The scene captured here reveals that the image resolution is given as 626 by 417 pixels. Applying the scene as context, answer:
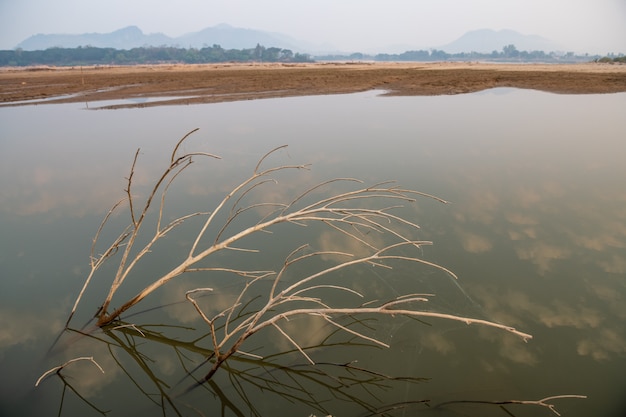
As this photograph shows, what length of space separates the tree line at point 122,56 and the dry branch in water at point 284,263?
16520 centimetres

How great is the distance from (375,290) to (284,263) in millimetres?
1114

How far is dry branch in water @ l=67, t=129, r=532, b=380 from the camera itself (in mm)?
2871

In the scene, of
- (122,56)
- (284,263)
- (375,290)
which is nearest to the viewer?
(375,290)

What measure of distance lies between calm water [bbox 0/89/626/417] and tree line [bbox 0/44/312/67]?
162404mm

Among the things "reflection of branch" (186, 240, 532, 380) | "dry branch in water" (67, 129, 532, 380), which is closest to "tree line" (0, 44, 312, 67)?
"dry branch in water" (67, 129, 532, 380)

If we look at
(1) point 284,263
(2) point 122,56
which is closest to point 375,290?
(1) point 284,263

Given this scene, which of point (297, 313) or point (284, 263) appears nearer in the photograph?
point (297, 313)

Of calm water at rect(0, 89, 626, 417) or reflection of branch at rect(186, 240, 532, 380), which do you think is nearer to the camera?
reflection of branch at rect(186, 240, 532, 380)

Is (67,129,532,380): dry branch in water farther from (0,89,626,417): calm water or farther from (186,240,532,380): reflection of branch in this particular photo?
(0,89,626,417): calm water

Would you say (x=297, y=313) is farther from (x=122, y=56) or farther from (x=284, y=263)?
(x=122, y=56)

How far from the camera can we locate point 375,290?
13.6 ft

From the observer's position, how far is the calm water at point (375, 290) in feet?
9.84

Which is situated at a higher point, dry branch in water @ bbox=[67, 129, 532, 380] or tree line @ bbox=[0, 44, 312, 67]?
tree line @ bbox=[0, 44, 312, 67]

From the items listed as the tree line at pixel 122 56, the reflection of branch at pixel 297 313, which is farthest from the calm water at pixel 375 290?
the tree line at pixel 122 56
